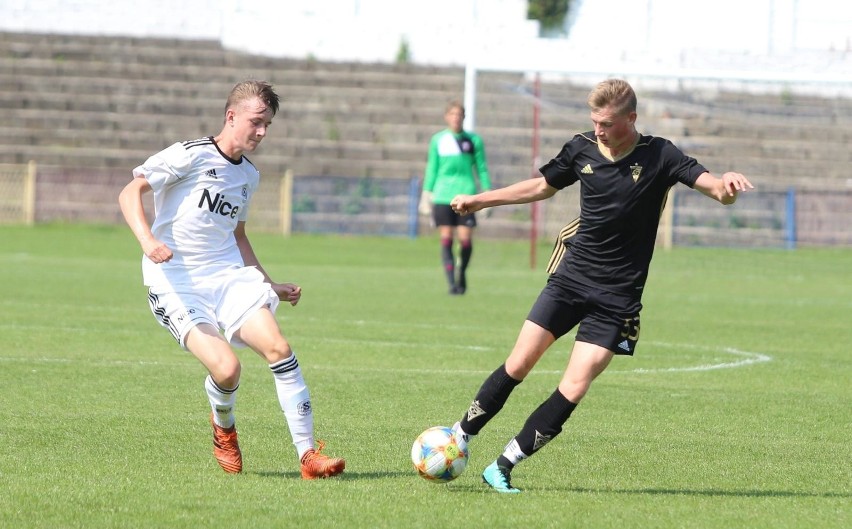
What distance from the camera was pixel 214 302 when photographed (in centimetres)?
659

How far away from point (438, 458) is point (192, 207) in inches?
67.7

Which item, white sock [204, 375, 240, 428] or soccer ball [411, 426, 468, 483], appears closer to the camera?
soccer ball [411, 426, 468, 483]

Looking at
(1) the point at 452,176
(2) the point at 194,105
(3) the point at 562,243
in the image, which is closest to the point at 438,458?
(3) the point at 562,243

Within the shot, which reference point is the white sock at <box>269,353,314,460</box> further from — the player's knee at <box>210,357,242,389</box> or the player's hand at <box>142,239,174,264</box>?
the player's hand at <box>142,239,174,264</box>

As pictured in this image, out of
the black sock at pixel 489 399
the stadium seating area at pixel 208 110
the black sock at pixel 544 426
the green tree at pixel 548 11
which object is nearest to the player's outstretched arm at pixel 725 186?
the black sock at pixel 544 426

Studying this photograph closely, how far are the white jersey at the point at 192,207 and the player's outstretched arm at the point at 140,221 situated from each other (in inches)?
3.4

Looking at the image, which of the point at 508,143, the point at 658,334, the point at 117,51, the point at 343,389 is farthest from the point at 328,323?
the point at 117,51

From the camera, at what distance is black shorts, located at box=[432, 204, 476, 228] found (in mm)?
17156

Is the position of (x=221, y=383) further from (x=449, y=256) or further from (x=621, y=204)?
(x=449, y=256)

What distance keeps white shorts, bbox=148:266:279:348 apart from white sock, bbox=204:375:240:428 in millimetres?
250

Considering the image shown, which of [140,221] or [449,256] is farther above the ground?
[140,221]

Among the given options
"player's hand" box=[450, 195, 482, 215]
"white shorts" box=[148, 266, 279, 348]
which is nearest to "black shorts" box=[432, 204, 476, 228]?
"player's hand" box=[450, 195, 482, 215]

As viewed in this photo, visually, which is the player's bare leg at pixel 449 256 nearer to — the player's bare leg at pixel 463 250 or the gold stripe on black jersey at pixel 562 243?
the player's bare leg at pixel 463 250

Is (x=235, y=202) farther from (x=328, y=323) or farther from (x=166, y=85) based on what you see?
(x=166, y=85)
